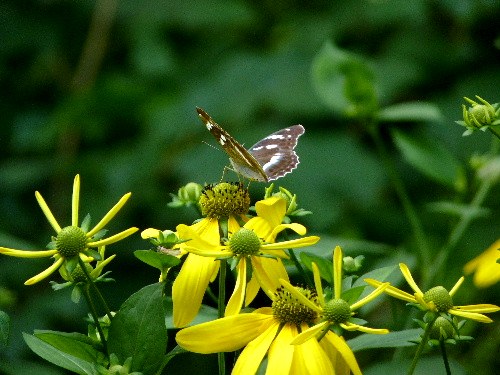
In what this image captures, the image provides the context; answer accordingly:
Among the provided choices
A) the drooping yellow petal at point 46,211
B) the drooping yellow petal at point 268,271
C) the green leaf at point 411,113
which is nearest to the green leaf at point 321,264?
the drooping yellow petal at point 268,271

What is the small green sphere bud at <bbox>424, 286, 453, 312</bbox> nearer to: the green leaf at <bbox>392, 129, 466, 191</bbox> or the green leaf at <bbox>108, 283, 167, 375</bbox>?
the green leaf at <bbox>108, 283, 167, 375</bbox>

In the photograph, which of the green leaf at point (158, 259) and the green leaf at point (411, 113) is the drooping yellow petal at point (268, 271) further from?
the green leaf at point (411, 113)

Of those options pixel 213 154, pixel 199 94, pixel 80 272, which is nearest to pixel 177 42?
pixel 199 94

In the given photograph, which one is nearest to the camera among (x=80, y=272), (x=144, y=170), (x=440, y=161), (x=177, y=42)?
(x=80, y=272)

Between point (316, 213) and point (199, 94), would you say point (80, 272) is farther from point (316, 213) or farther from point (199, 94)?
point (199, 94)

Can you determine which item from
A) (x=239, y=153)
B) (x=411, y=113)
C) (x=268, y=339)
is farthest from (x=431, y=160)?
(x=268, y=339)

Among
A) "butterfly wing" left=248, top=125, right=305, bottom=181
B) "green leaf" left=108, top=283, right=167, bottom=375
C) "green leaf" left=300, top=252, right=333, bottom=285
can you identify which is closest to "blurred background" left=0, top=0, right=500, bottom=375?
"butterfly wing" left=248, top=125, right=305, bottom=181

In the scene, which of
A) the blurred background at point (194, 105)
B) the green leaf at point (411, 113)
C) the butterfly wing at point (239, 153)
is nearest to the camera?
the butterfly wing at point (239, 153)
